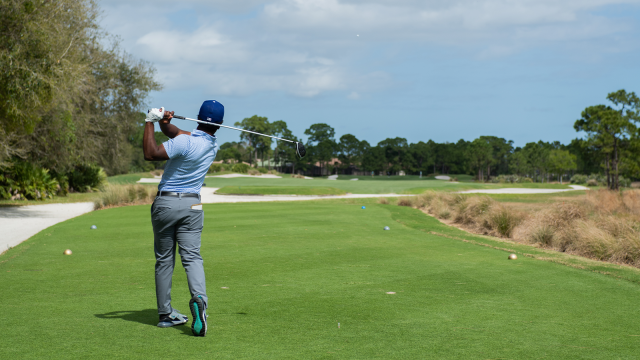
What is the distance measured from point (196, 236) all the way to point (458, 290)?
342 cm

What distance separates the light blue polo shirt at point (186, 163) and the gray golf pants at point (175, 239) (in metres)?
0.12

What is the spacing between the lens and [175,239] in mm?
4758

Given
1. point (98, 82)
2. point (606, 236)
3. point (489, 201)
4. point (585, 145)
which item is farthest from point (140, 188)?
point (585, 145)

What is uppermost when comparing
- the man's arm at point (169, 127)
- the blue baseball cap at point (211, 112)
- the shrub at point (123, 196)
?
the blue baseball cap at point (211, 112)

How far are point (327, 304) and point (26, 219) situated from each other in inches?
598

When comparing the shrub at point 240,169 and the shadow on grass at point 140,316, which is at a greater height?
the shrub at point 240,169

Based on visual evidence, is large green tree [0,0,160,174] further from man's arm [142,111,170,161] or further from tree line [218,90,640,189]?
tree line [218,90,640,189]

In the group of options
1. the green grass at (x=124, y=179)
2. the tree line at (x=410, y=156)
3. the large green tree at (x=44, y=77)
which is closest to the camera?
the large green tree at (x=44, y=77)

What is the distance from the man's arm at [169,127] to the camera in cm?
468

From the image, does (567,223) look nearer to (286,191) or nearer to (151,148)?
(151,148)

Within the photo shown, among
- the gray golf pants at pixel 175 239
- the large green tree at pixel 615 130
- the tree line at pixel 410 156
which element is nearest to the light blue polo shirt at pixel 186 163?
the gray golf pants at pixel 175 239

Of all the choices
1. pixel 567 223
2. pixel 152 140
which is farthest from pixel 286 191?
pixel 152 140

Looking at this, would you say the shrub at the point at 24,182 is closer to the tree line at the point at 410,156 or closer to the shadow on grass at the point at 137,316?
the shadow on grass at the point at 137,316

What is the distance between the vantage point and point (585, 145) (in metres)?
56.4
